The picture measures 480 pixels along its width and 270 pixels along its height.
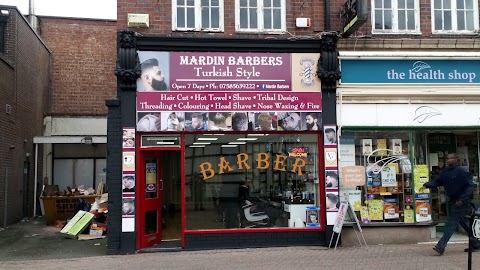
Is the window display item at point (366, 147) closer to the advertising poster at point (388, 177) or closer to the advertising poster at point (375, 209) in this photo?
the advertising poster at point (388, 177)

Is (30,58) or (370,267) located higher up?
(30,58)

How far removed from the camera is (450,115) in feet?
34.6

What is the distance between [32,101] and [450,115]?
45.3ft

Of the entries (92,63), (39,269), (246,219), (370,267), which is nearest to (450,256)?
(370,267)

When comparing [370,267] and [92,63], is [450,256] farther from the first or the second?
[92,63]

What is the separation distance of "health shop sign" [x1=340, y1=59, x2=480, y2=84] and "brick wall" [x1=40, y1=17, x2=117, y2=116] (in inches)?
496

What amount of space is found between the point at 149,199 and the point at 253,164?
90.2 inches

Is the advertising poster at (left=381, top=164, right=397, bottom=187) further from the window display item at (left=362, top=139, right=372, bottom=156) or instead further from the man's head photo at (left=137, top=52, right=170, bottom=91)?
the man's head photo at (left=137, top=52, right=170, bottom=91)

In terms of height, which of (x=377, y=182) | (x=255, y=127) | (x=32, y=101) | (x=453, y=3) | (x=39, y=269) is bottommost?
(x=39, y=269)

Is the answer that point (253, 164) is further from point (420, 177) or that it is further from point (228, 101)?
point (420, 177)

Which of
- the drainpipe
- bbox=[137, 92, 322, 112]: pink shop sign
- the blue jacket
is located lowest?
the blue jacket

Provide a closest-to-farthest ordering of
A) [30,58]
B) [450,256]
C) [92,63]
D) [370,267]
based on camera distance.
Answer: [370,267] → [450,256] → [30,58] → [92,63]

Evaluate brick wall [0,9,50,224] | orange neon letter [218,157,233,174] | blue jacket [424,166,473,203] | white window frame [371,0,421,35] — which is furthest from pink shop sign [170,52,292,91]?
brick wall [0,9,50,224]

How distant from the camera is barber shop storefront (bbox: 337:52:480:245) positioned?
33.9 feet
